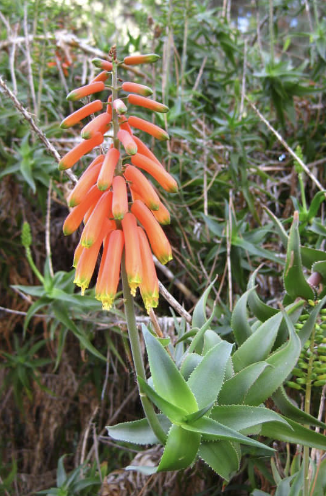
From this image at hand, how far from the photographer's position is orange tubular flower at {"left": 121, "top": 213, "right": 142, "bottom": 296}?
1092 millimetres

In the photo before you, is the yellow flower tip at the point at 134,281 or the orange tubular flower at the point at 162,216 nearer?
the yellow flower tip at the point at 134,281

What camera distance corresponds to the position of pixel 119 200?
109cm

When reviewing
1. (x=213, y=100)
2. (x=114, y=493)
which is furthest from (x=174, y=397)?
(x=213, y=100)

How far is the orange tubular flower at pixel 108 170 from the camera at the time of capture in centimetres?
107

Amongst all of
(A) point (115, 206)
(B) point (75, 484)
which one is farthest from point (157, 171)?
(B) point (75, 484)

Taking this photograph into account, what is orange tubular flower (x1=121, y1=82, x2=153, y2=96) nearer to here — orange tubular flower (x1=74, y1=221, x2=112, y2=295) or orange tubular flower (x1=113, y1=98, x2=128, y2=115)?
orange tubular flower (x1=113, y1=98, x2=128, y2=115)

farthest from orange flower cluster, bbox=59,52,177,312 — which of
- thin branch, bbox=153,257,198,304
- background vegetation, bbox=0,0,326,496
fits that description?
thin branch, bbox=153,257,198,304

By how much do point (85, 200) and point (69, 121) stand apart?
0.22m


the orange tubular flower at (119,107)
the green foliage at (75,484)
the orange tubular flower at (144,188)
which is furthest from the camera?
the green foliage at (75,484)

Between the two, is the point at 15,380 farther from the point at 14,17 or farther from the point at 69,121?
the point at 14,17

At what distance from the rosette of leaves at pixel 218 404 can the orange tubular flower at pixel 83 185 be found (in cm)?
38

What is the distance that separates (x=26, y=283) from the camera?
9.04ft

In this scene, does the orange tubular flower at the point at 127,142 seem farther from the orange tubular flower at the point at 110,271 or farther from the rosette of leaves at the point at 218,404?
the rosette of leaves at the point at 218,404

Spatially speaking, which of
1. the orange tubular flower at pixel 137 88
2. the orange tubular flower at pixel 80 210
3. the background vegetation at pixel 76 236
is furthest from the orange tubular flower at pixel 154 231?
the background vegetation at pixel 76 236
